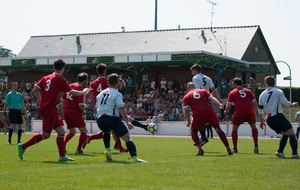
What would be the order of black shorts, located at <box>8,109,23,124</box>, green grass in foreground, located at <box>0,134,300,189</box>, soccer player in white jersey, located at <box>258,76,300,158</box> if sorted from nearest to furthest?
green grass in foreground, located at <box>0,134,300,189</box>, soccer player in white jersey, located at <box>258,76,300,158</box>, black shorts, located at <box>8,109,23,124</box>

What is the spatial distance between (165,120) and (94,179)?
2725 centimetres

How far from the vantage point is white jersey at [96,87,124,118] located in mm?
9766

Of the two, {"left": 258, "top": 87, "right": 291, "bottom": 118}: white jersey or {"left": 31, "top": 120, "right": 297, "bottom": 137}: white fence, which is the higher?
{"left": 258, "top": 87, "right": 291, "bottom": 118}: white jersey

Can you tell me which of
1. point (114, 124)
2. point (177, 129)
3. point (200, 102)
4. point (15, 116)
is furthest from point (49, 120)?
point (177, 129)

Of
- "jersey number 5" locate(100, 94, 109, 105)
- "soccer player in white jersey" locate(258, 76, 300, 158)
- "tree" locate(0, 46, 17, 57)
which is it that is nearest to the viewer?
"jersey number 5" locate(100, 94, 109, 105)

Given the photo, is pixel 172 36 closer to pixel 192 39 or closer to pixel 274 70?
pixel 192 39

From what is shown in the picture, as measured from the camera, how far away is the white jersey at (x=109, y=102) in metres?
9.77

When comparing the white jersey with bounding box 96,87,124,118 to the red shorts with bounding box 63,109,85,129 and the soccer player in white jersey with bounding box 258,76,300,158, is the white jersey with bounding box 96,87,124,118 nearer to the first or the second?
the red shorts with bounding box 63,109,85,129

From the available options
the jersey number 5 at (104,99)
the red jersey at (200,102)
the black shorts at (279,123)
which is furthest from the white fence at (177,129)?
the jersey number 5 at (104,99)

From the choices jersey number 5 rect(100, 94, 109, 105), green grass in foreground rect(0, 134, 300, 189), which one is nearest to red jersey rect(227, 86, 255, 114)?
green grass in foreground rect(0, 134, 300, 189)

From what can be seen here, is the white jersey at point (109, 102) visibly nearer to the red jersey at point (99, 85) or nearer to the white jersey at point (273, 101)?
the red jersey at point (99, 85)

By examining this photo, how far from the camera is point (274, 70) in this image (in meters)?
53.1

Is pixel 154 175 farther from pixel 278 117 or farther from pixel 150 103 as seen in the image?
pixel 150 103

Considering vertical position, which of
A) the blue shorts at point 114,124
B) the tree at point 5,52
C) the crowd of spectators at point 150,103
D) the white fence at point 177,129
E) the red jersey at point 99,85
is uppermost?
the tree at point 5,52
